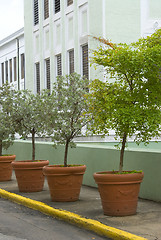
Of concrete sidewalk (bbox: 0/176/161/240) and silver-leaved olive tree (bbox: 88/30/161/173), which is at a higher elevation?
silver-leaved olive tree (bbox: 88/30/161/173)

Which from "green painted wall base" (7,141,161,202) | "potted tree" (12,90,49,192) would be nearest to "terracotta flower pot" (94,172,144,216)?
"green painted wall base" (7,141,161,202)

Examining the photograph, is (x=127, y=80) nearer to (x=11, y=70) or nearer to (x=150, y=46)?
(x=150, y=46)

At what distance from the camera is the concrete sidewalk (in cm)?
808

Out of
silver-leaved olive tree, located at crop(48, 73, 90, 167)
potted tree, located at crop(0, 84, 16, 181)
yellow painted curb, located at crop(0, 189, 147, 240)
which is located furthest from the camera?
potted tree, located at crop(0, 84, 16, 181)

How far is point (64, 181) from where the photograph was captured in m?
11.1

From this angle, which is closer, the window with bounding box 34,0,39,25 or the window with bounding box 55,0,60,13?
the window with bounding box 55,0,60,13

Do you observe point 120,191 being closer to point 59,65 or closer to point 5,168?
point 5,168

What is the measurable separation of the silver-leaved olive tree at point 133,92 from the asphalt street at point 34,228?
2.04m

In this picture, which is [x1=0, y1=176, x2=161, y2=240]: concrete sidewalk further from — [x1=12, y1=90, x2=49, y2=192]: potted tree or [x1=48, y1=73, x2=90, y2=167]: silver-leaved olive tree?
[x1=48, y1=73, x2=90, y2=167]: silver-leaved olive tree

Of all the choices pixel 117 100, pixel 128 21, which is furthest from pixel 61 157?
pixel 128 21

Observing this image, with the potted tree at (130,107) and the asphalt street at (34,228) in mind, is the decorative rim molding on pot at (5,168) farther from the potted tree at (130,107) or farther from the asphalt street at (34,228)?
the potted tree at (130,107)

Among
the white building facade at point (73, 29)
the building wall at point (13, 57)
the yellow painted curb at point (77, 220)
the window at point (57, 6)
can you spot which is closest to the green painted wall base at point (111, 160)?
the yellow painted curb at point (77, 220)

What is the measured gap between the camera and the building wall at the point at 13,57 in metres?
37.6

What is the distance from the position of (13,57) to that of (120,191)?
31647 millimetres
